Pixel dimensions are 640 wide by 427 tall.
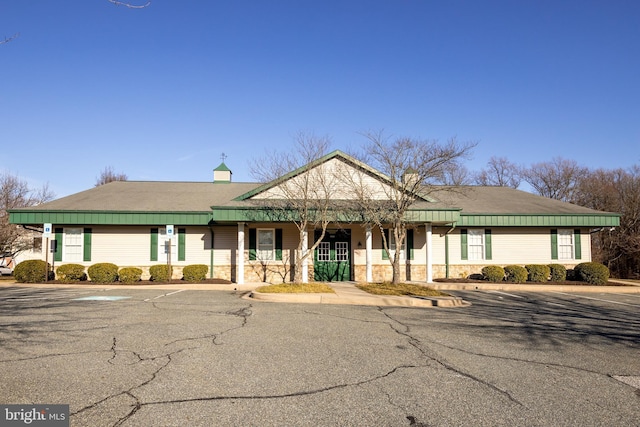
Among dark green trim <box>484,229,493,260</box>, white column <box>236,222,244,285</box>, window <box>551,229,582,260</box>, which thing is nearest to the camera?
white column <box>236,222,244,285</box>

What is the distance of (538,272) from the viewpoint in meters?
20.4

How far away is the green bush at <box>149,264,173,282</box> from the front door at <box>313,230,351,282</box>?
6528mm

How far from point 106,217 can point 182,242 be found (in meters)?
3.43

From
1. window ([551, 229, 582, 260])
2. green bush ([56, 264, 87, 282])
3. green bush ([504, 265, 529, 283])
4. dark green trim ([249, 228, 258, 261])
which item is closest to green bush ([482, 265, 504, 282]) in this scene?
green bush ([504, 265, 529, 283])

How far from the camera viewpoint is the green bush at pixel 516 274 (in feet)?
66.0

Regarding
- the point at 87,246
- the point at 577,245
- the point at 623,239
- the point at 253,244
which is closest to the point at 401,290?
A: the point at 253,244

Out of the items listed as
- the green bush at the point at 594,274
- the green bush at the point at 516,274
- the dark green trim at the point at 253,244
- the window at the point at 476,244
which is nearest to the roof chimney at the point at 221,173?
the dark green trim at the point at 253,244

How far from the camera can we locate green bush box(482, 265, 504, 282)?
20031 mm

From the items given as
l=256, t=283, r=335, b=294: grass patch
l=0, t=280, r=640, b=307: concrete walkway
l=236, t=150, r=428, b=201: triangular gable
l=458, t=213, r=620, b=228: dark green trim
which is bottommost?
l=0, t=280, r=640, b=307: concrete walkway

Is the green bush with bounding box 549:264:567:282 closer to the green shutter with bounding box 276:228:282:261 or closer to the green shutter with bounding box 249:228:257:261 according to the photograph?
the green shutter with bounding box 276:228:282:261

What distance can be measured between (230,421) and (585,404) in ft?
12.4

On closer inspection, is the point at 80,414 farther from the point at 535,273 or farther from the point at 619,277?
the point at 619,277

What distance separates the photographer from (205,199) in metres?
22.3

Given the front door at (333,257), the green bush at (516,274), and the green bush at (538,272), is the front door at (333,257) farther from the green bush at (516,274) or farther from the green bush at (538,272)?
the green bush at (538,272)
